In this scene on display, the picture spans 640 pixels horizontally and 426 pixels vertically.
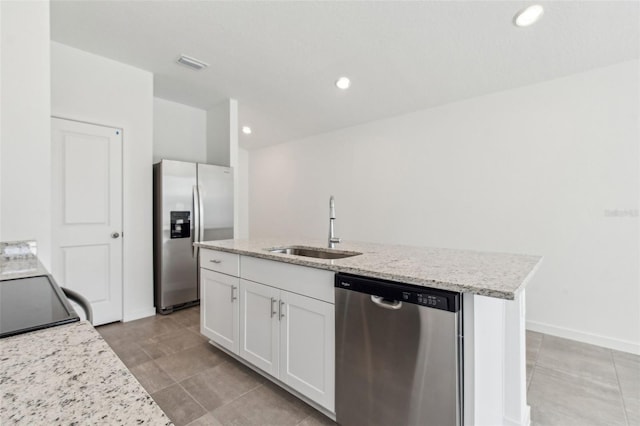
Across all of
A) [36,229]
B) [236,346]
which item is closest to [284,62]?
[36,229]

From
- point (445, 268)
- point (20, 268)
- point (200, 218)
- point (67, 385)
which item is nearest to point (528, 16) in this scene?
point (445, 268)

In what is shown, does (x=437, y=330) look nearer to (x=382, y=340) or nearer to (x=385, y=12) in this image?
(x=382, y=340)

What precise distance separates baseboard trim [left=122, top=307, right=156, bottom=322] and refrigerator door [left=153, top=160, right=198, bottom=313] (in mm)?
80

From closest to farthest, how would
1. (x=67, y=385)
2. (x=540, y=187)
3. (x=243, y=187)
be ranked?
1. (x=67, y=385)
2. (x=540, y=187)
3. (x=243, y=187)

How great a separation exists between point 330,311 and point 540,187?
104 inches

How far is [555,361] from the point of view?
7.81 feet

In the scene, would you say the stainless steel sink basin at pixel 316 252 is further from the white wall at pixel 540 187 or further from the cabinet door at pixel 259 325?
the white wall at pixel 540 187

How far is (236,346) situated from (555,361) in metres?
2.52

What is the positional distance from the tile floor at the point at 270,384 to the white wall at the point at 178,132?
238 centimetres

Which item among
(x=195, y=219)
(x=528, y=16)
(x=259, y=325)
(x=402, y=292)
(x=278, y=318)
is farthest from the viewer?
(x=195, y=219)

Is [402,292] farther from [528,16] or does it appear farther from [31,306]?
[528,16]

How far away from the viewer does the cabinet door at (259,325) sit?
1.89 m

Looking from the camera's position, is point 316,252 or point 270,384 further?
point 316,252

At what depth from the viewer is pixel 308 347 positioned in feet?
5.56
